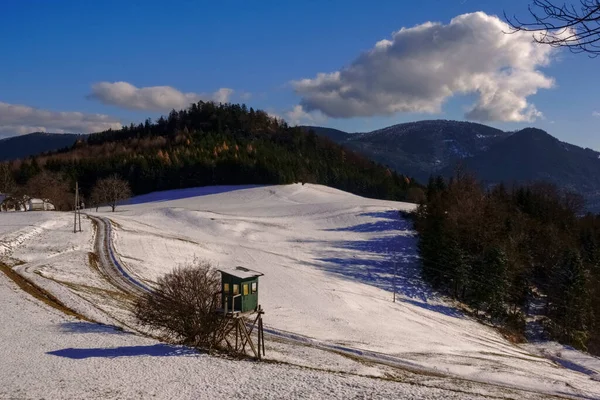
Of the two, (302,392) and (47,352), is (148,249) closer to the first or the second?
(47,352)

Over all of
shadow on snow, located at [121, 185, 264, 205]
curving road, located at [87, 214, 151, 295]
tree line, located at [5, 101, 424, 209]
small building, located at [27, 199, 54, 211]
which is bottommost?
curving road, located at [87, 214, 151, 295]

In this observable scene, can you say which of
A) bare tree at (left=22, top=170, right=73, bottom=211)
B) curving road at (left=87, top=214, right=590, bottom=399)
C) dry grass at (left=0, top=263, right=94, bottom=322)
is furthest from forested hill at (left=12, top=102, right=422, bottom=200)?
dry grass at (left=0, top=263, right=94, bottom=322)

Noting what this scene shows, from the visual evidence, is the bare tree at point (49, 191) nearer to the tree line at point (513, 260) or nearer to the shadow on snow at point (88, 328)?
the tree line at point (513, 260)

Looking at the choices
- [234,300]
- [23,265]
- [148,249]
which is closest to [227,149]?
[148,249]

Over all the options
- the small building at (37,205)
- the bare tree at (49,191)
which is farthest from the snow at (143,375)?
the bare tree at (49,191)

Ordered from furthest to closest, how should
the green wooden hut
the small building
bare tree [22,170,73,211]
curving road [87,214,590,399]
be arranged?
bare tree [22,170,73,211]
the small building
curving road [87,214,590,399]
the green wooden hut

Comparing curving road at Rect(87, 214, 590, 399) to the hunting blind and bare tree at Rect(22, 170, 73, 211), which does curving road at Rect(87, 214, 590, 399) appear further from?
bare tree at Rect(22, 170, 73, 211)

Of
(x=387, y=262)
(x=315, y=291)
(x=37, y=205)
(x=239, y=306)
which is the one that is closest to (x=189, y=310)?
(x=239, y=306)
